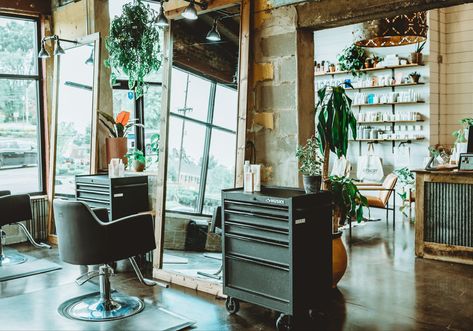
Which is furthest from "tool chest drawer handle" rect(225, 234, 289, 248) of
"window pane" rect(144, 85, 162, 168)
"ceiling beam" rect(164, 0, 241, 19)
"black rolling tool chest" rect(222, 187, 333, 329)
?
"window pane" rect(144, 85, 162, 168)

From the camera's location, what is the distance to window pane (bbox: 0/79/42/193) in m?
6.04

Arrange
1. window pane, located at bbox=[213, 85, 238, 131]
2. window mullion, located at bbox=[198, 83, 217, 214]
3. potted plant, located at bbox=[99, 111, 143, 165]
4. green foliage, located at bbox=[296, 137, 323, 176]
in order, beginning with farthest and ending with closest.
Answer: potted plant, located at bbox=[99, 111, 143, 165] → window mullion, located at bbox=[198, 83, 217, 214] → window pane, located at bbox=[213, 85, 238, 131] → green foliage, located at bbox=[296, 137, 323, 176]

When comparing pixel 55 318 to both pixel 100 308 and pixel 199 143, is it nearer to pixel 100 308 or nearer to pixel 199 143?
pixel 100 308

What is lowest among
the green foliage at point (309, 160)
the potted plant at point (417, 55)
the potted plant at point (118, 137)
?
the green foliage at point (309, 160)

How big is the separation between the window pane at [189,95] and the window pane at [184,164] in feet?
0.32

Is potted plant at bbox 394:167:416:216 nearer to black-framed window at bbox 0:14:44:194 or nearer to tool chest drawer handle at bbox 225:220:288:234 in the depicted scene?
tool chest drawer handle at bbox 225:220:288:234

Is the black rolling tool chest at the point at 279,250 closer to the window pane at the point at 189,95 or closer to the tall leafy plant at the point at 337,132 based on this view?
the tall leafy plant at the point at 337,132

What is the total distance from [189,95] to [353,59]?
5.02m

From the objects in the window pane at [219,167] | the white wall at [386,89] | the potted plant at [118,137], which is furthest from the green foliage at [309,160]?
the white wall at [386,89]

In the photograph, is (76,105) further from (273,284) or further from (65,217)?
(273,284)

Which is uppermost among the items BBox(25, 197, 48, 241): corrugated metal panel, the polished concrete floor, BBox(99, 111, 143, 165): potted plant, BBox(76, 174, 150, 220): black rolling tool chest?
BBox(99, 111, 143, 165): potted plant

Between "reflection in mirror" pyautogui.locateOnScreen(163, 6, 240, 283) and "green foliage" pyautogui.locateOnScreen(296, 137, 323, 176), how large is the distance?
25.5 inches

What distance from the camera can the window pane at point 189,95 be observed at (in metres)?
4.23

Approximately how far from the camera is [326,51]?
926 cm
